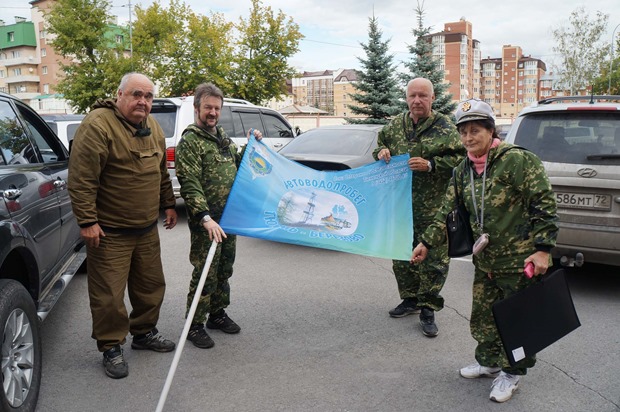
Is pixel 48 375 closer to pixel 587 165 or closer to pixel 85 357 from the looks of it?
pixel 85 357

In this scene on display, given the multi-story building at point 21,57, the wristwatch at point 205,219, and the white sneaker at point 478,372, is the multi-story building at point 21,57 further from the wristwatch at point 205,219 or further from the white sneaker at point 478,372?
the white sneaker at point 478,372

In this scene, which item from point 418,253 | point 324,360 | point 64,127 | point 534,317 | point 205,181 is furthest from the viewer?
point 64,127

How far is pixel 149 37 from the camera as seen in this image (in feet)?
102

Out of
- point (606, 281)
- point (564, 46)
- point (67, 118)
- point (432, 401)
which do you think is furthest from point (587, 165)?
point (564, 46)

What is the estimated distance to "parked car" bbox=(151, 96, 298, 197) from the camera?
8.83 m

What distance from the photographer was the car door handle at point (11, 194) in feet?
9.84

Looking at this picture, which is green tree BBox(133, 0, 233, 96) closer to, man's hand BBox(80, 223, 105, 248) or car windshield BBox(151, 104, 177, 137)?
car windshield BBox(151, 104, 177, 137)

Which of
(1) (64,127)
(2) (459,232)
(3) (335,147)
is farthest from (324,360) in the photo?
(1) (64,127)

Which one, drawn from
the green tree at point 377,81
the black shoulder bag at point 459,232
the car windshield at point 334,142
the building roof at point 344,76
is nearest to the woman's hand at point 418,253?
the black shoulder bag at point 459,232

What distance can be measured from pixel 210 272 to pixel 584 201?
11.6 feet

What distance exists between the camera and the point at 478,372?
3641mm

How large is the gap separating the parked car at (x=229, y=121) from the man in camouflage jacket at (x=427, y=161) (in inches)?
145

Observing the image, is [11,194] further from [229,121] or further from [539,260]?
[229,121]

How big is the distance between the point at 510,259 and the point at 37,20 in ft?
309
